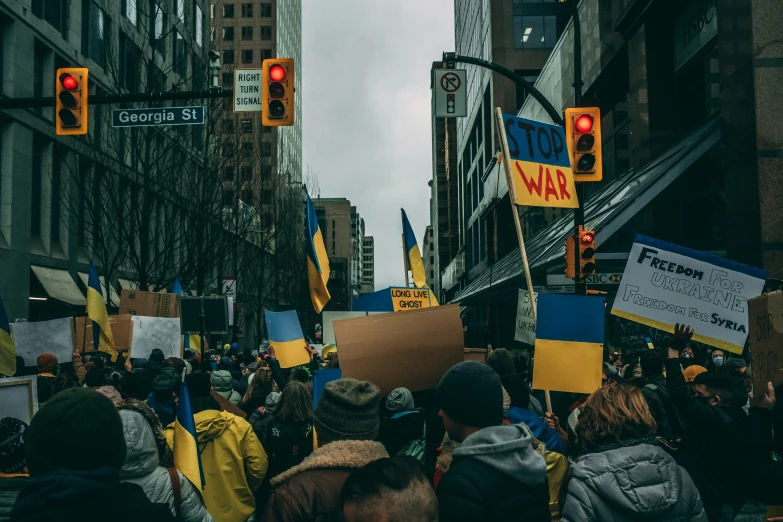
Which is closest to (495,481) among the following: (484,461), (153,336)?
(484,461)

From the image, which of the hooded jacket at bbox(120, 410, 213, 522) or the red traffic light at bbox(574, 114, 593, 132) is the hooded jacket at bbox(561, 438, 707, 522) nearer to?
the hooded jacket at bbox(120, 410, 213, 522)

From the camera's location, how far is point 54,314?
1099 inches

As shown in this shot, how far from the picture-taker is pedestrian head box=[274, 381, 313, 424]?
19.7 ft

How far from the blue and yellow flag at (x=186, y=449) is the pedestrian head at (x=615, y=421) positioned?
6.45 ft

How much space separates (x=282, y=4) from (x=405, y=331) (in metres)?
110

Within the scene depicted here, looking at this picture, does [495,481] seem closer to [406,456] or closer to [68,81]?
[406,456]

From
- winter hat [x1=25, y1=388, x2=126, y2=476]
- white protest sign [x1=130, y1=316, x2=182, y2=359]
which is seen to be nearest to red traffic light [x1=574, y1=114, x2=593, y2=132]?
white protest sign [x1=130, y1=316, x2=182, y2=359]

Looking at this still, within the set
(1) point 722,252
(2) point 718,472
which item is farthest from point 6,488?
(1) point 722,252

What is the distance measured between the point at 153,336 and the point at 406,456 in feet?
32.4

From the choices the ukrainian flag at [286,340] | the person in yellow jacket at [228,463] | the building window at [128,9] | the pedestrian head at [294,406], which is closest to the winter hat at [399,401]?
the pedestrian head at [294,406]

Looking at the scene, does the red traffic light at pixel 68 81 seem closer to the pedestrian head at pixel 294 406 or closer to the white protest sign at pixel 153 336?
the white protest sign at pixel 153 336

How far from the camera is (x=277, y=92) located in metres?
10.4

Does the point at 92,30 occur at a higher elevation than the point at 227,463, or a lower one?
higher

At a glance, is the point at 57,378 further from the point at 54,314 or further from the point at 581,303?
the point at 54,314
